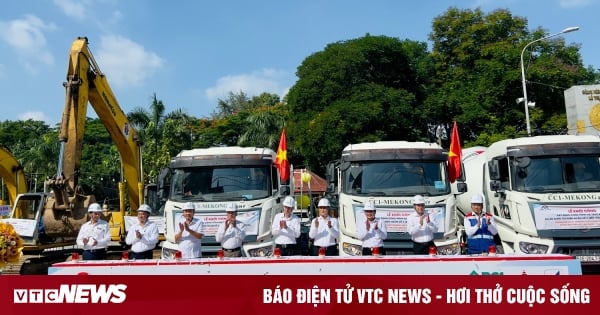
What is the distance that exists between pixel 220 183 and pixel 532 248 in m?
5.68

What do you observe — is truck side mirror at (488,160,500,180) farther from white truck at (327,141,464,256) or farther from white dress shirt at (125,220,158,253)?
white dress shirt at (125,220,158,253)

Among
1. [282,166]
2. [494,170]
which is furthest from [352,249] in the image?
[494,170]

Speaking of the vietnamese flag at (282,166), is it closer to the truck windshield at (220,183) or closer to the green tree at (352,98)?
the truck windshield at (220,183)

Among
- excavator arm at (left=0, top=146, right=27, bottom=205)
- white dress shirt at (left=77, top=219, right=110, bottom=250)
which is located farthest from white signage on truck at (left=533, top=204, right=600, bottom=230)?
excavator arm at (left=0, top=146, right=27, bottom=205)

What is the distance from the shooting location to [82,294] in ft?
13.1

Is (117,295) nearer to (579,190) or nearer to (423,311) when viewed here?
(423,311)

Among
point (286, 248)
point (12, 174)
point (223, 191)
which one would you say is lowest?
point (286, 248)

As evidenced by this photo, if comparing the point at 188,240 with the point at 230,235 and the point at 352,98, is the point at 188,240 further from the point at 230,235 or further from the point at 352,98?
the point at 352,98

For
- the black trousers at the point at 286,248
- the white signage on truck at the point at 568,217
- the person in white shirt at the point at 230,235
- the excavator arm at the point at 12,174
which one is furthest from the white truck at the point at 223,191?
the excavator arm at the point at 12,174

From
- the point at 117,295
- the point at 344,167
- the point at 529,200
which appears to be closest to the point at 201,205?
the point at 344,167

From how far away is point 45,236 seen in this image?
11836mm

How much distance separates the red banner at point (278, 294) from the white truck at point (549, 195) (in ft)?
16.8

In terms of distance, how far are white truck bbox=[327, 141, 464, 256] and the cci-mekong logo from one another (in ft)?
17.4

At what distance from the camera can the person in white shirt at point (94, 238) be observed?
324 inches
